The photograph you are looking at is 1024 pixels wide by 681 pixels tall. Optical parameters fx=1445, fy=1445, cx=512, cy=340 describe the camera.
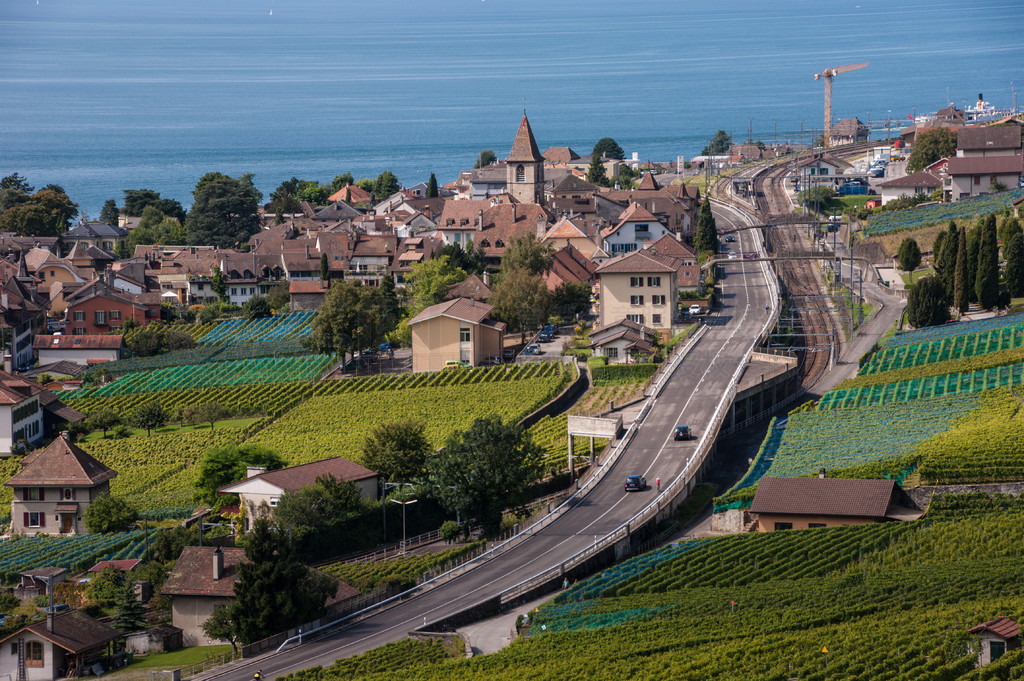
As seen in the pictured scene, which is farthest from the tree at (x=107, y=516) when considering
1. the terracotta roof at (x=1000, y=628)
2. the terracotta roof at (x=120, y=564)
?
the terracotta roof at (x=1000, y=628)

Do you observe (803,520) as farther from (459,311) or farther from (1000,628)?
(459,311)

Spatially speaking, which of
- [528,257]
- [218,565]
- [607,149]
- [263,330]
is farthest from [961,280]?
[607,149]

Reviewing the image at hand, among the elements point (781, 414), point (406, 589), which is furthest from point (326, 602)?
point (781, 414)

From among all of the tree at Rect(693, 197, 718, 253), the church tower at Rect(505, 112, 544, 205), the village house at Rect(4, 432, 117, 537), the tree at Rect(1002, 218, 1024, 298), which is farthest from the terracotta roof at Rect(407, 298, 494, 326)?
the church tower at Rect(505, 112, 544, 205)

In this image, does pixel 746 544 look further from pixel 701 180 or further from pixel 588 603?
pixel 701 180

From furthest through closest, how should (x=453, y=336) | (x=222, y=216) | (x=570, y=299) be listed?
(x=222, y=216)
(x=570, y=299)
(x=453, y=336)

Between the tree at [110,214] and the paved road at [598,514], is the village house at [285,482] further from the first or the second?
the tree at [110,214]
